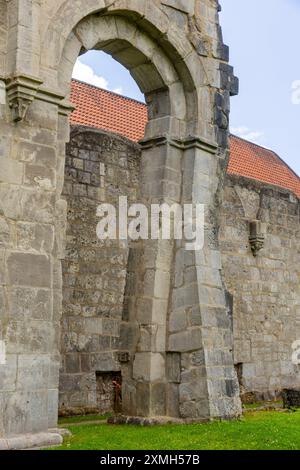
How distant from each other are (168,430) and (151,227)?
2.38 m

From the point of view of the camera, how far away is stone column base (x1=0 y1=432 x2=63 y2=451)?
5695 millimetres

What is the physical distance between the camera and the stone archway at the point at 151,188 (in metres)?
6.27

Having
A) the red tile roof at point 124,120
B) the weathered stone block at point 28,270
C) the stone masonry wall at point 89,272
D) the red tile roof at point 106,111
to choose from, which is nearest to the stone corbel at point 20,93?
the weathered stone block at point 28,270

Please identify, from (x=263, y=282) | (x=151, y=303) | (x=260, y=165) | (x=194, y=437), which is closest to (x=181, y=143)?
(x=151, y=303)

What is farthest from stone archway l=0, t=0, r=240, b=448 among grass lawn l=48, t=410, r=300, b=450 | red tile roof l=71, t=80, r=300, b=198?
red tile roof l=71, t=80, r=300, b=198

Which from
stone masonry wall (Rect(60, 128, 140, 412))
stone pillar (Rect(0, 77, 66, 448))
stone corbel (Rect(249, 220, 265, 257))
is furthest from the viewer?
stone corbel (Rect(249, 220, 265, 257))

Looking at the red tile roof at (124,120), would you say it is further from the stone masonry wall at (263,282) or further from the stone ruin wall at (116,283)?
the stone ruin wall at (116,283)

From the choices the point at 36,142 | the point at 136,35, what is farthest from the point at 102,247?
the point at 36,142

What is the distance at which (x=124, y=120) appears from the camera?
1514 centimetres

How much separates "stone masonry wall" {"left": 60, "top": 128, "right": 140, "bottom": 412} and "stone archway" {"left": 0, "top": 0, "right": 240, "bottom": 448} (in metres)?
2.04

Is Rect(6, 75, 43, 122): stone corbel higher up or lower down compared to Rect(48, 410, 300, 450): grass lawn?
higher up

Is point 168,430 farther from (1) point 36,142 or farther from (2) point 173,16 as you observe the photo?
(2) point 173,16

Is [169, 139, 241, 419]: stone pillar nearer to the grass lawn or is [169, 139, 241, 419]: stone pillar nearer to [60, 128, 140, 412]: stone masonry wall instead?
the grass lawn

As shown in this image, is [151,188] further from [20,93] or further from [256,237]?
[256,237]
